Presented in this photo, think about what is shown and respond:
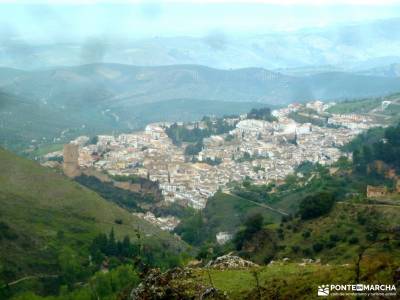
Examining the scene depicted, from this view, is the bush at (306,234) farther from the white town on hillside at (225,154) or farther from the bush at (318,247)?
the white town on hillside at (225,154)

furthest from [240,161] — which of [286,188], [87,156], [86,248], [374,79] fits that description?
[374,79]

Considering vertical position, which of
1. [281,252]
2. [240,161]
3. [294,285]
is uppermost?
[294,285]

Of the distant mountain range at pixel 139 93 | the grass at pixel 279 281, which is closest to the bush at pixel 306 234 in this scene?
the grass at pixel 279 281

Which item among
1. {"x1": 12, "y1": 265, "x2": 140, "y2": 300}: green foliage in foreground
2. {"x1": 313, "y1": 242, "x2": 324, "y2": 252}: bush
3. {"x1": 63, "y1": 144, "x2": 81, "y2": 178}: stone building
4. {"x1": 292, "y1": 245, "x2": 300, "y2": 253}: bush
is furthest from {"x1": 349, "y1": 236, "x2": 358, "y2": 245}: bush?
{"x1": 63, "y1": 144, "x2": 81, "y2": 178}: stone building

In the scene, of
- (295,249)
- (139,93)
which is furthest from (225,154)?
(139,93)

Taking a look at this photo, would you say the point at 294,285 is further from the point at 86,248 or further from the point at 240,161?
the point at 240,161

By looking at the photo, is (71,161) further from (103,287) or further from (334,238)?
(334,238)
